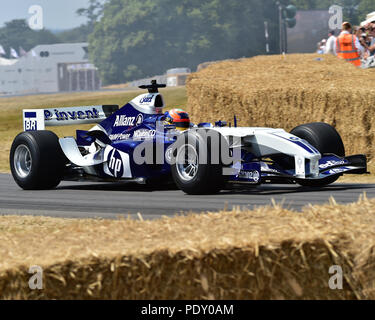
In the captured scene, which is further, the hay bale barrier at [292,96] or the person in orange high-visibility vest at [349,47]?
the person in orange high-visibility vest at [349,47]

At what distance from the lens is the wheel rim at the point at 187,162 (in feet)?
31.7

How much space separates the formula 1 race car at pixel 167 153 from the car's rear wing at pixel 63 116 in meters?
0.02

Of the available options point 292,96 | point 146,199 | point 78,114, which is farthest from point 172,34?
point 146,199

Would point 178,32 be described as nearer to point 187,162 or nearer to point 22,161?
point 22,161

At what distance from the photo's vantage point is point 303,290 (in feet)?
13.9

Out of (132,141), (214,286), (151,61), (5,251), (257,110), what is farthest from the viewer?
(151,61)

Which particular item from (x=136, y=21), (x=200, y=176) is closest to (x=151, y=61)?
(x=136, y=21)

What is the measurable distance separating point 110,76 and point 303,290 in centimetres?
7756

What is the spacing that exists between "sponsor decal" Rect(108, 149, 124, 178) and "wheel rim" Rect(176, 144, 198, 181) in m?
1.18

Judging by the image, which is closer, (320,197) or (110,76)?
(320,197)

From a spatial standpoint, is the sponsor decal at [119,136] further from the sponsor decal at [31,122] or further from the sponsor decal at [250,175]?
the sponsor decal at [250,175]

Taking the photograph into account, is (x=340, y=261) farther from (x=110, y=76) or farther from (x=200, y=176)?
(x=110, y=76)

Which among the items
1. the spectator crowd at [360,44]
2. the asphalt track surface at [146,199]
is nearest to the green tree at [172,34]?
the spectator crowd at [360,44]

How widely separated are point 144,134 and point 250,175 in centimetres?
188
